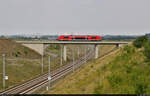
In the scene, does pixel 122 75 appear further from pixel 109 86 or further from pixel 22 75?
pixel 22 75

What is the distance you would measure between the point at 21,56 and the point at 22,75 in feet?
131

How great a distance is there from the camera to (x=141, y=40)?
229 ft

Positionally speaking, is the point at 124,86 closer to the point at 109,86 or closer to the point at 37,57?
the point at 109,86

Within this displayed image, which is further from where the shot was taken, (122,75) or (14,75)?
(14,75)

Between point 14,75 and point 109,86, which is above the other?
point 109,86

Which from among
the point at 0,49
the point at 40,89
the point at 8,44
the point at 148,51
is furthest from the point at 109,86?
the point at 8,44

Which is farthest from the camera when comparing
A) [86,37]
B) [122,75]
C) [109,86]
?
[86,37]

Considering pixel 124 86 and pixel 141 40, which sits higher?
pixel 141 40

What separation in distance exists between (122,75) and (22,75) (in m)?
42.0

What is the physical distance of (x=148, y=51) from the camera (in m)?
42.4

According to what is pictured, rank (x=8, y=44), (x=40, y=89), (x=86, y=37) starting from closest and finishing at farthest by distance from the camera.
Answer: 1. (x=40, y=89)
2. (x=86, y=37)
3. (x=8, y=44)

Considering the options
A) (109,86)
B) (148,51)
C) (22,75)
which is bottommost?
(22,75)

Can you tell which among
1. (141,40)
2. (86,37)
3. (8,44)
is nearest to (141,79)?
(141,40)

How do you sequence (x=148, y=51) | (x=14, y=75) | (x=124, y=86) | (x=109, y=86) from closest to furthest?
(x=124, y=86), (x=109, y=86), (x=148, y=51), (x=14, y=75)
